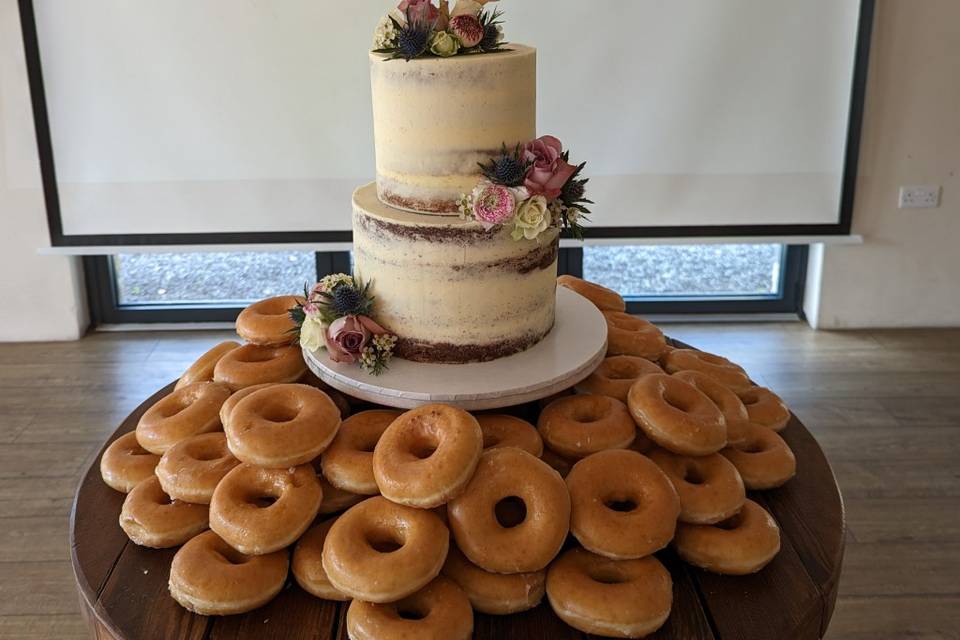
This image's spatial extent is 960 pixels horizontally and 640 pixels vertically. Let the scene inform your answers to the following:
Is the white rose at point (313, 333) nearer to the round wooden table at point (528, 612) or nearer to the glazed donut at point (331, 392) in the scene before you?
the glazed donut at point (331, 392)

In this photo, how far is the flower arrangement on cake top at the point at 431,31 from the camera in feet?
5.13

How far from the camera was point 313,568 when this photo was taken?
54.6 inches

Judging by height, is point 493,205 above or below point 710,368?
above

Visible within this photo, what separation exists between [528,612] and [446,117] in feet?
2.75

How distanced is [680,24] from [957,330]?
1.84m

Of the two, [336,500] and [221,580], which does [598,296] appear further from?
[221,580]

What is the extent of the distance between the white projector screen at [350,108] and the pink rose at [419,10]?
1.86 m

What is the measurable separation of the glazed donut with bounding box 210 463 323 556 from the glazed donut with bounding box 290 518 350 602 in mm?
23

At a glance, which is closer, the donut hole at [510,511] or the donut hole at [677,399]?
the donut hole at [510,511]

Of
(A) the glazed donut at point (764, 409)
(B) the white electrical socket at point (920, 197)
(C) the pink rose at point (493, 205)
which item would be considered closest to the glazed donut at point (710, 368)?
(A) the glazed donut at point (764, 409)

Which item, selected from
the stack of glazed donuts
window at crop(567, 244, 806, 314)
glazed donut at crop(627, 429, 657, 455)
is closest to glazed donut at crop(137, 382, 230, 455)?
the stack of glazed donuts

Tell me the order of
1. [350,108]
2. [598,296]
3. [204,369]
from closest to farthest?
[204,369]
[598,296]
[350,108]

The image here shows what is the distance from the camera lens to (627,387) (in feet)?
Result: 5.65

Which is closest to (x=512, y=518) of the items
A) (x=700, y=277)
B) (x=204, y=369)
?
(x=204, y=369)
